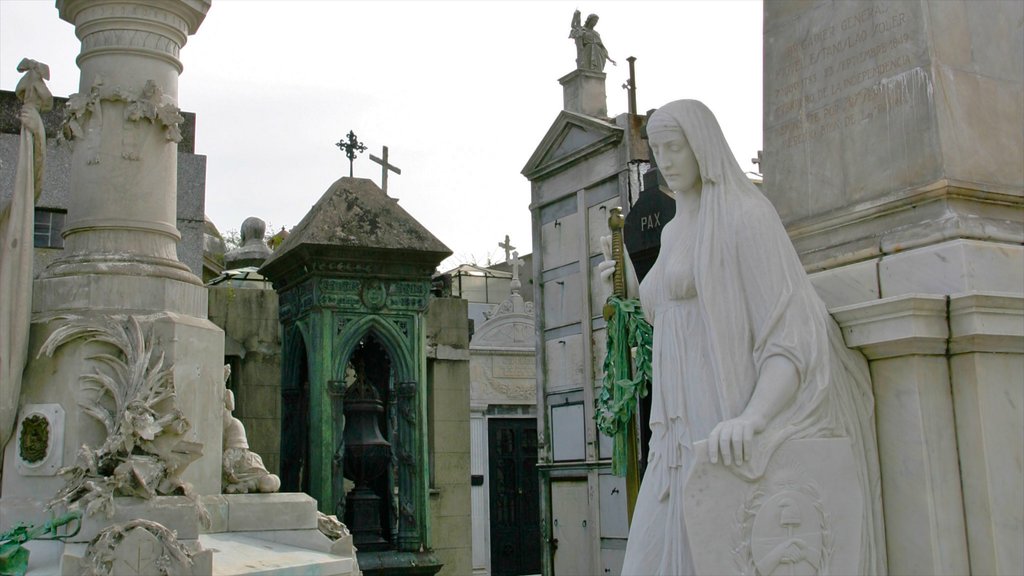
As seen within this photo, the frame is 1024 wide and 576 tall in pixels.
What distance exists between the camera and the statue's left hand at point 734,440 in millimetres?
2924

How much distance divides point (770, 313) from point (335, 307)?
6290mm

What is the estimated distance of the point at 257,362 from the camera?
989cm

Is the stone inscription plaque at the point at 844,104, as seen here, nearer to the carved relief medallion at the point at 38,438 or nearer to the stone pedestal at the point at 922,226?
the stone pedestal at the point at 922,226

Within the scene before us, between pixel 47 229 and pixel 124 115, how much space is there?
2.01m

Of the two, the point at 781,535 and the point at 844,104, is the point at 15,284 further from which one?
the point at 781,535

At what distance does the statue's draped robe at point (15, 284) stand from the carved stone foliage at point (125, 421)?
181 mm

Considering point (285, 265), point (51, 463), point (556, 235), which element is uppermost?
point (556, 235)

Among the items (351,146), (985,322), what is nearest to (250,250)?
(351,146)

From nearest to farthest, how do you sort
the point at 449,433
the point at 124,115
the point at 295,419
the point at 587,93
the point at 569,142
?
the point at 124,115 < the point at 295,419 < the point at 449,433 < the point at 569,142 < the point at 587,93

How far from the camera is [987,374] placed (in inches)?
123

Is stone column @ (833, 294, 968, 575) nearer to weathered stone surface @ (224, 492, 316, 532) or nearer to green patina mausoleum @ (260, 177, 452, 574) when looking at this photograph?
weathered stone surface @ (224, 492, 316, 532)

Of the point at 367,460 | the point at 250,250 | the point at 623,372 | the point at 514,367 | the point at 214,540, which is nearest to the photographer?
the point at 214,540

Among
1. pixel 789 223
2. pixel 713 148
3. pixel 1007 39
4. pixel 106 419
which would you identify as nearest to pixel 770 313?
pixel 713 148

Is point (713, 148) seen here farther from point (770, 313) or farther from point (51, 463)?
point (51, 463)
